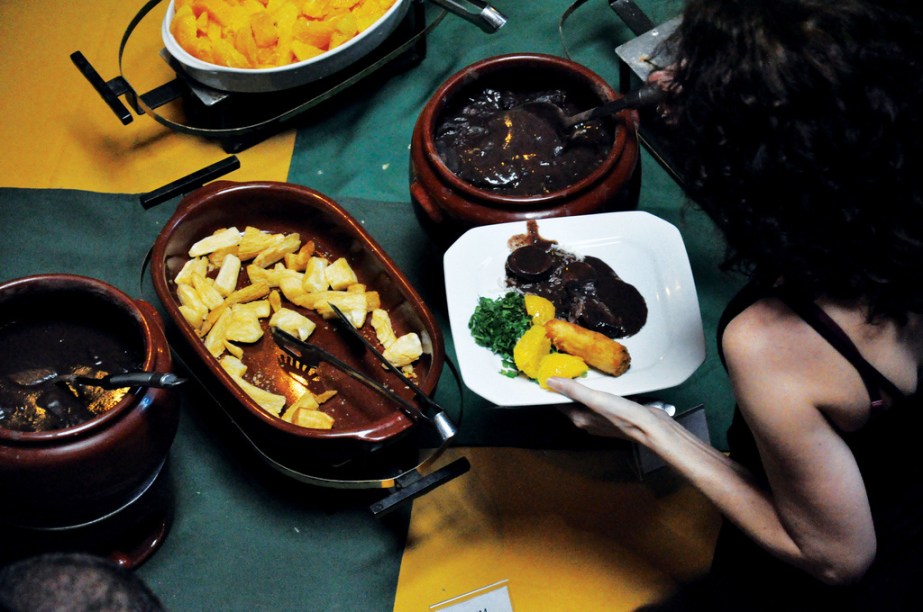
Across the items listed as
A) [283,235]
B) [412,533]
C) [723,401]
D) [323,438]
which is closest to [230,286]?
[283,235]

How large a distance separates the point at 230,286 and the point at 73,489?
0.40 metres

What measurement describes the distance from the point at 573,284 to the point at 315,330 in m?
0.39

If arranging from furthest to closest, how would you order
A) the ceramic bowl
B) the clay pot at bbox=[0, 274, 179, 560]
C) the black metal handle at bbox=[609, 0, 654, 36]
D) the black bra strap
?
the black metal handle at bbox=[609, 0, 654, 36] → the ceramic bowl → the clay pot at bbox=[0, 274, 179, 560] → the black bra strap

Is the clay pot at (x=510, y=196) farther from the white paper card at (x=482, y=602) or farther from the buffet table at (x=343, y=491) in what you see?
the white paper card at (x=482, y=602)

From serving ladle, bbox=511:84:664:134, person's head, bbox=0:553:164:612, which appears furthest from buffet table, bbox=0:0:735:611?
person's head, bbox=0:553:164:612

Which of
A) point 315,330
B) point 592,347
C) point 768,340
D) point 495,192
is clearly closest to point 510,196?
point 495,192

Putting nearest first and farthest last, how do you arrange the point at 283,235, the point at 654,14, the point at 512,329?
the point at 512,329 → the point at 283,235 → the point at 654,14

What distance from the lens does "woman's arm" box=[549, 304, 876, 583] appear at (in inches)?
32.2

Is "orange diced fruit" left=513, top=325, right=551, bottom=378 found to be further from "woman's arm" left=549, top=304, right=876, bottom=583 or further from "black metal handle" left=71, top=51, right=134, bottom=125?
"black metal handle" left=71, top=51, right=134, bottom=125

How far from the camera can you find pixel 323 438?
1069 mm

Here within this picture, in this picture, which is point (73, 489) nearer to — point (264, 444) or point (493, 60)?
point (264, 444)

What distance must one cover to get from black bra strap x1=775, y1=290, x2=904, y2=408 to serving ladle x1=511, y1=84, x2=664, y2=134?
389 mm

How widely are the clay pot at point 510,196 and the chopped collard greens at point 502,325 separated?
129 millimetres

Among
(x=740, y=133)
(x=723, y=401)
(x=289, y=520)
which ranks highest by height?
(x=740, y=133)
